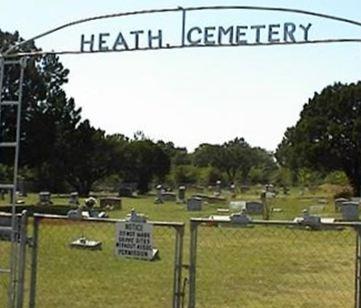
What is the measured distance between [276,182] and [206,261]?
279 feet

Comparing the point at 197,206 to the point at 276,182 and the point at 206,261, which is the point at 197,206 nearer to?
the point at 206,261

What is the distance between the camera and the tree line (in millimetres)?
48750

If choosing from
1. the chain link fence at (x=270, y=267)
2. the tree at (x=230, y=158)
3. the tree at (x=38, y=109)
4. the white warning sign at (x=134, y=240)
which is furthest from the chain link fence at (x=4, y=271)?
the tree at (x=230, y=158)

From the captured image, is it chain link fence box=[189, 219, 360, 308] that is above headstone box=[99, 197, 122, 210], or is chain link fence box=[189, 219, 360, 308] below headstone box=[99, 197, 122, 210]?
above

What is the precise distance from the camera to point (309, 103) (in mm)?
73750

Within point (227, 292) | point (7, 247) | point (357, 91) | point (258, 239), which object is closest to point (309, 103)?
point (357, 91)

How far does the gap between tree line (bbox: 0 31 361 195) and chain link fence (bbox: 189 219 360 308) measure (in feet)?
56.8

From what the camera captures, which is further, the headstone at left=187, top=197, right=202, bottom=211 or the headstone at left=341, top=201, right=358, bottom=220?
the headstone at left=187, top=197, right=202, bottom=211

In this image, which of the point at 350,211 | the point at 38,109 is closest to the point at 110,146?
the point at 38,109

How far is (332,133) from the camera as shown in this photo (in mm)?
67938

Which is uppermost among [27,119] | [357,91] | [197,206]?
[357,91]

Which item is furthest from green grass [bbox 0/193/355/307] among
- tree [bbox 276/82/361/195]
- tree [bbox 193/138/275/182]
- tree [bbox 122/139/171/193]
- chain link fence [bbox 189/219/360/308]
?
tree [bbox 193/138/275/182]

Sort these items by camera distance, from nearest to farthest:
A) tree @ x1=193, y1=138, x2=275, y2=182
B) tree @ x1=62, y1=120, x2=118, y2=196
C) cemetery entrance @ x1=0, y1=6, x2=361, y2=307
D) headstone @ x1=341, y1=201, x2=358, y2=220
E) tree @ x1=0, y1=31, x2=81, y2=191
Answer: cemetery entrance @ x1=0, y1=6, x2=361, y2=307
headstone @ x1=341, y1=201, x2=358, y2=220
tree @ x1=0, y1=31, x2=81, y2=191
tree @ x1=62, y1=120, x2=118, y2=196
tree @ x1=193, y1=138, x2=275, y2=182

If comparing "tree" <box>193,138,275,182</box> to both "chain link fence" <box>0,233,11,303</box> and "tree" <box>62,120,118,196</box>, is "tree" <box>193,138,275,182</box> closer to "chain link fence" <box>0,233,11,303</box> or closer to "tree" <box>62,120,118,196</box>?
"tree" <box>62,120,118,196</box>
